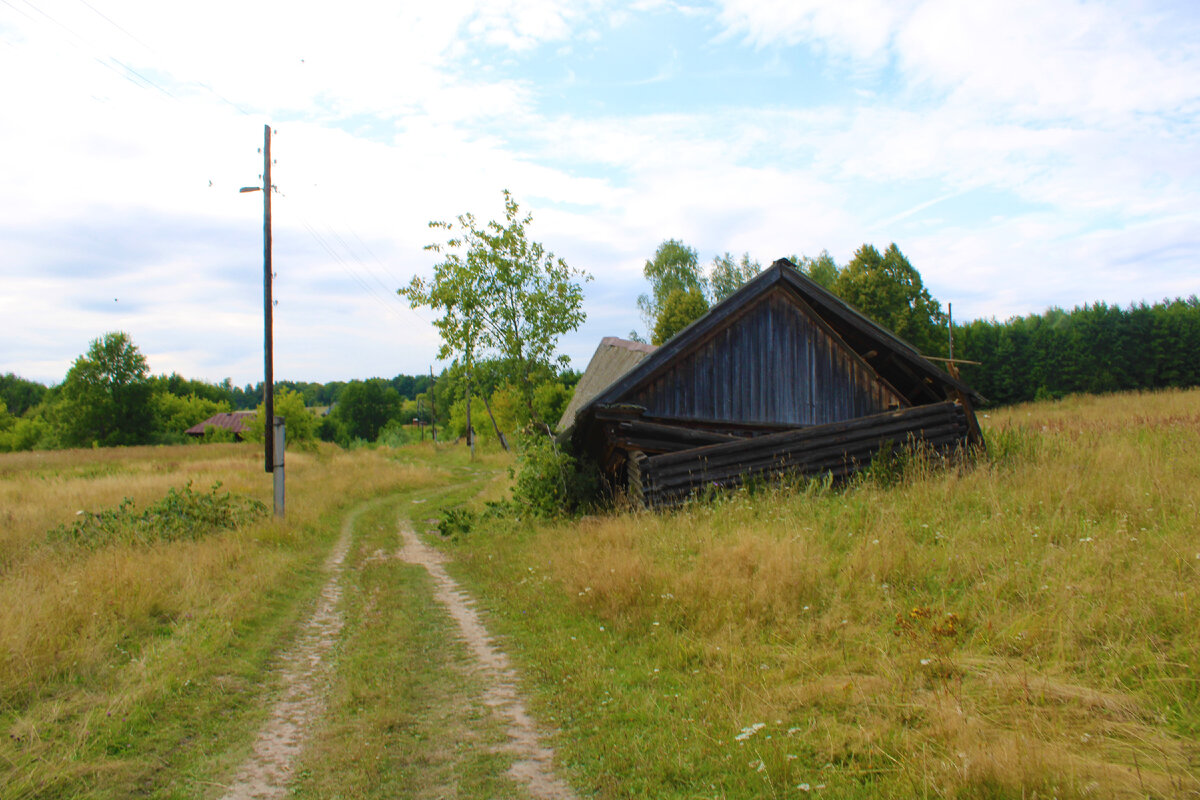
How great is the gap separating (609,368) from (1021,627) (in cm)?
1968

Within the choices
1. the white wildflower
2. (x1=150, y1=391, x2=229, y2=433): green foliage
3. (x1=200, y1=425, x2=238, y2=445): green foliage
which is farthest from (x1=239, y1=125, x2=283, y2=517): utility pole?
(x1=150, y1=391, x2=229, y2=433): green foliage

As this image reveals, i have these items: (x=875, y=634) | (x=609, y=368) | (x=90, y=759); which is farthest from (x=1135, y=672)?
(x=609, y=368)

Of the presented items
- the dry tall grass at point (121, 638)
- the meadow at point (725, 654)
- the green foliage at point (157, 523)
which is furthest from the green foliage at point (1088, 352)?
the dry tall grass at point (121, 638)

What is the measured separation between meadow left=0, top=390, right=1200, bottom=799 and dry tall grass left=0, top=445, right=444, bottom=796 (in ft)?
0.12

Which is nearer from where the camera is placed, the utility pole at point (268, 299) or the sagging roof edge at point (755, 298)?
the sagging roof edge at point (755, 298)

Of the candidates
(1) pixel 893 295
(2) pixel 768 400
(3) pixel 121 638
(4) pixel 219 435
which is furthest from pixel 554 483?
(4) pixel 219 435

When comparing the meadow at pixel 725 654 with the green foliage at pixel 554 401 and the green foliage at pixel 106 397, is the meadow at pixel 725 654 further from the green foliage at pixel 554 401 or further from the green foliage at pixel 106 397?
the green foliage at pixel 106 397

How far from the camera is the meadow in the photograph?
376 cm

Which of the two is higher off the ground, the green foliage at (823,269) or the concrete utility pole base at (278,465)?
the green foliage at (823,269)

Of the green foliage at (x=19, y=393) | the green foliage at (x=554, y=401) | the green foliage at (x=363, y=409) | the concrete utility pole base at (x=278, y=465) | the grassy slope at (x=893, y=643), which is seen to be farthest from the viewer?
the green foliage at (x=19, y=393)

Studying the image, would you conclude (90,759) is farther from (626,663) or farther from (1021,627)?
(1021,627)

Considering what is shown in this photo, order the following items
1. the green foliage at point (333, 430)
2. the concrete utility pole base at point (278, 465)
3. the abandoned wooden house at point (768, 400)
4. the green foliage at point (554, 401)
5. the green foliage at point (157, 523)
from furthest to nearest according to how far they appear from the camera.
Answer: the green foliage at point (333, 430)
the green foliage at point (554, 401)
the concrete utility pole base at point (278, 465)
the abandoned wooden house at point (768, 400)
the green foliage at point (157, 523)

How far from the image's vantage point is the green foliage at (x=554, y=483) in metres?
14.9

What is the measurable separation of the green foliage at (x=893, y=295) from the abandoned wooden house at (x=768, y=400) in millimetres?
28045
